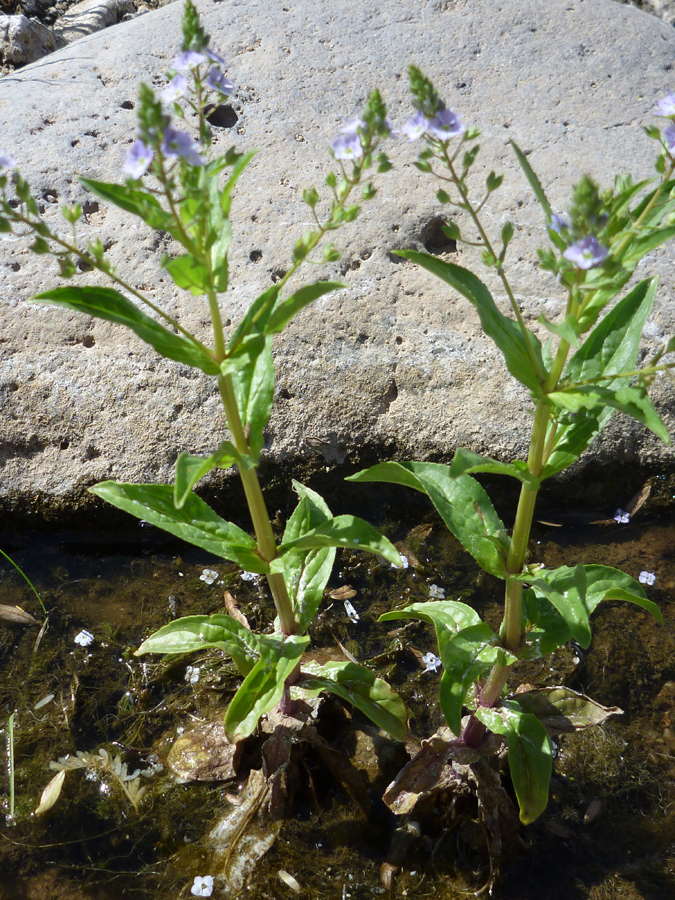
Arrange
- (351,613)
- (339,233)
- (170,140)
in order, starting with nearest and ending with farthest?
(170,140) < (351,613) < (339,233)

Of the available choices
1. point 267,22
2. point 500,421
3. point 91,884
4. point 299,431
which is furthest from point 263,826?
point 267,22

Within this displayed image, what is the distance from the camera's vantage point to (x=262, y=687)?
2512 mm

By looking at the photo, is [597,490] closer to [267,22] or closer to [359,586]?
[359,586]

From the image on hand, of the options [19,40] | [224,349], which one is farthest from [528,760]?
[19,40]

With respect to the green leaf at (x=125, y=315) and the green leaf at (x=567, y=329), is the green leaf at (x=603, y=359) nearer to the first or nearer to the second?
the green leaf at (x=567, y=329)

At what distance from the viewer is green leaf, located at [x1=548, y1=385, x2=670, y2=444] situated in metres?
1.84

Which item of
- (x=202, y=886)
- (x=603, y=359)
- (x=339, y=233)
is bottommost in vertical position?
(x=202, y=886)

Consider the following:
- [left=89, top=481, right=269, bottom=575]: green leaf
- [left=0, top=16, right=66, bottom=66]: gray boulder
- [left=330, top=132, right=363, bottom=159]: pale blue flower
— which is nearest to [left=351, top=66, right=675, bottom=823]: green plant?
[left=330, top=132, right=363, bottom=159]: pale blue flower

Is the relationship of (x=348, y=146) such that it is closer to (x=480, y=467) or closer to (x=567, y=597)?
(x=480, y=467)

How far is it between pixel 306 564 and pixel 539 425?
45.3 inches

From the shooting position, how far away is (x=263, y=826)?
281cm

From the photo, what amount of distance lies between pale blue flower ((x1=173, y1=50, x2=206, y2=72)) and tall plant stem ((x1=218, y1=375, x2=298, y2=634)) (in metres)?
0.78

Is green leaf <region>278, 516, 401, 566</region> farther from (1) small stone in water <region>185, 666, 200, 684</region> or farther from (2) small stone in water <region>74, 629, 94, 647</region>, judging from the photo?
(2) small stone in water <region>74, 629, 94, 647</region>

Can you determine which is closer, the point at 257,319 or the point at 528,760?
the point at 257,319
